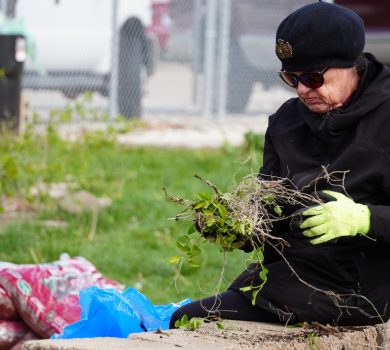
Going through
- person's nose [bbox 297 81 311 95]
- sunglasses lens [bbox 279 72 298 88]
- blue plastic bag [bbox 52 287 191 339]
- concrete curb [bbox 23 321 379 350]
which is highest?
sunglasses lens [bbox 279 72 298 88]

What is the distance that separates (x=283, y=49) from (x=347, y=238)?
2.19ft

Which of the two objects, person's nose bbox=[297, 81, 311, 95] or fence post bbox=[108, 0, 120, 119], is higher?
person's nose bbox=[297, 81, 311, 95]

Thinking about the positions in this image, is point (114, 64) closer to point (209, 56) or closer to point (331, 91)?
point (209, 56)

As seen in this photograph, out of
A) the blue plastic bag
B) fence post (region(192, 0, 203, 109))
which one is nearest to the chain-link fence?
fence post (region(192, 0, 203, 109))

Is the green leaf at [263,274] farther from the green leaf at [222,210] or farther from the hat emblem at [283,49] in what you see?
the hat emblem at [283,49]

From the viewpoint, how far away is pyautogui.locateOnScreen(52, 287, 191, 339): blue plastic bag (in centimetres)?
379

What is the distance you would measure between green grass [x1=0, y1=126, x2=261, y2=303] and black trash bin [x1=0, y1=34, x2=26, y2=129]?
2.17 ft

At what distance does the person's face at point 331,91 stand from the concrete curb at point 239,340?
0.76 metres

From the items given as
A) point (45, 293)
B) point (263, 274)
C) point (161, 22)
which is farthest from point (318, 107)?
point (161, 22)

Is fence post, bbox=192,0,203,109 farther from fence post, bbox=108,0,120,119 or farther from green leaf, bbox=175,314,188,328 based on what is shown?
green leaf, bbox=175,314,188,328

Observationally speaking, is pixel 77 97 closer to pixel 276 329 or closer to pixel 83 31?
pixel 83 31

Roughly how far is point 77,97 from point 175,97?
138cm

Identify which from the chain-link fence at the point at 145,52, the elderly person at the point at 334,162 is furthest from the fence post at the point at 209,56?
the elderly person at the point at 334,162

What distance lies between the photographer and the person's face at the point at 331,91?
3416mm
